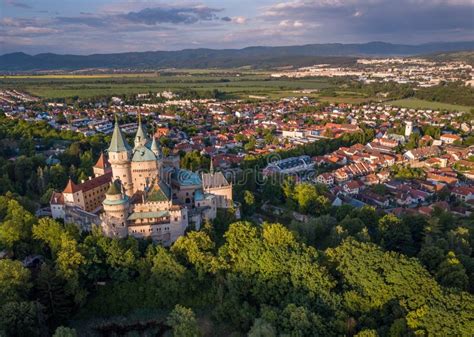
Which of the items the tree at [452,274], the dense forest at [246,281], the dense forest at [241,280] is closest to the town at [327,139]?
the dense forest at [241,280]

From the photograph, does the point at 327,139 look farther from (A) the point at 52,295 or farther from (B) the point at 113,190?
(A) the point at 52,295

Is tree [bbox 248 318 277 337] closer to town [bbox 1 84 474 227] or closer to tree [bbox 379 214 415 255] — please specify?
tree [bbox 379 214 415 255]

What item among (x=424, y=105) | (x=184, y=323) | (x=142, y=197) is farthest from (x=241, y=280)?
(x=424, y=105)

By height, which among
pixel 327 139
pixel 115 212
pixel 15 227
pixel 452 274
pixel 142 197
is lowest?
pixel 452 274

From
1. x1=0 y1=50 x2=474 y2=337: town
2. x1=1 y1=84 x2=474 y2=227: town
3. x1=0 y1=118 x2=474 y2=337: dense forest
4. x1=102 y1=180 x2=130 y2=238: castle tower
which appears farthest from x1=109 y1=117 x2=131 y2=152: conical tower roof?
x1=0 y1=118 x2=474 y2=337: dense forest

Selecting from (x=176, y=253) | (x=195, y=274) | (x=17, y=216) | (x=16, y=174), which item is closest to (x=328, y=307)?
(x=195, y=274)

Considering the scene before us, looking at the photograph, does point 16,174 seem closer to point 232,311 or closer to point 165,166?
point 165,166

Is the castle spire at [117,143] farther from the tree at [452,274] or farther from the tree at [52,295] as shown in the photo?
the tree at [452,274]
